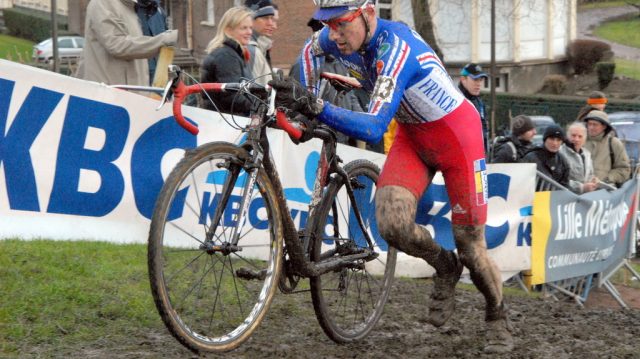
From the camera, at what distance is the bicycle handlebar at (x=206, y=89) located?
5.26 meters

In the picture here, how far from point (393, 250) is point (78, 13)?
47.1 meters

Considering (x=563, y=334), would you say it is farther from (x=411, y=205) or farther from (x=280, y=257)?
(x=280, y=257)

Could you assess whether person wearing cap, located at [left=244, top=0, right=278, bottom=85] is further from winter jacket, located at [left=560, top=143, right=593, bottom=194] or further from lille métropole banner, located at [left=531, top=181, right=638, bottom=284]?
winter jacket, located at [left=560, top=143, right=593, bottom=194]

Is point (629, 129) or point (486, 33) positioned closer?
point (629, 129)

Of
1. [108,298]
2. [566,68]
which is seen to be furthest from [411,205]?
[566,68]

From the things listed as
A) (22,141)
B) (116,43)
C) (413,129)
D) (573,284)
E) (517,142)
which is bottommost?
(573,284)

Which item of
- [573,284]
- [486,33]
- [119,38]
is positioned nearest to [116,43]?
[119,38]

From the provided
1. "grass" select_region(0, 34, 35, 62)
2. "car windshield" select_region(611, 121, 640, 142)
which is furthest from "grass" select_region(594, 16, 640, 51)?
"car windshield" select_region(611, 121, 640, 142)

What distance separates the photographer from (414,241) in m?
6.34

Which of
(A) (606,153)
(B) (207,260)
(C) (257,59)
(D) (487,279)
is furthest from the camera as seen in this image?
(A) (606,153)

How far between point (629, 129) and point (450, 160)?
1917 cm

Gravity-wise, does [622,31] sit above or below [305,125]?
above

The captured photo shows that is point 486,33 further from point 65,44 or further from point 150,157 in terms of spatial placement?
point 150,157

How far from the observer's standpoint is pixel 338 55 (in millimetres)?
6285
